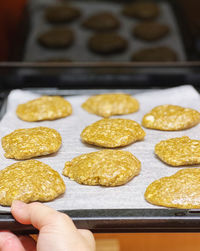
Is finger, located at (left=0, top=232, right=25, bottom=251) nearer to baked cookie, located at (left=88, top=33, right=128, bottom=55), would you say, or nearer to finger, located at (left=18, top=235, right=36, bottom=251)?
finger, located at (left=18, top=235, right=36, bottom=251)

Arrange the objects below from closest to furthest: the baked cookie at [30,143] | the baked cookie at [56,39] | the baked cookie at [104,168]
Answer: the baked cookie at [104,168]
the baked cookie at [30,143]
the baked cookie at [56,39]

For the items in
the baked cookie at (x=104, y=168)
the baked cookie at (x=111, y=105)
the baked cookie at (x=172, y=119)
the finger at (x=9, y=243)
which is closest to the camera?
the finger at (x=9, y=243)

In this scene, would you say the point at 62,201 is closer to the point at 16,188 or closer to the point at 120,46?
the point at 16,188

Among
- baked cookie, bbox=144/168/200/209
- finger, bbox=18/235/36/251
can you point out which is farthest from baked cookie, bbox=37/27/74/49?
finger, bbox=18/235/36/251

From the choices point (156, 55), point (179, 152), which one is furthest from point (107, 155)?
point (156, 55)

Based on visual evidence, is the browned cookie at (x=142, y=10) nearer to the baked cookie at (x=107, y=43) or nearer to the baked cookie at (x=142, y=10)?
the baked cookie at (x=142, y=10)

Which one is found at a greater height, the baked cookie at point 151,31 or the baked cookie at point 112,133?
the baked cookie at point 151,31

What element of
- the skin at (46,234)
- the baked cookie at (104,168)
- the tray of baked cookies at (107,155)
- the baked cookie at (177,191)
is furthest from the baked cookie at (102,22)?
the skin at (46,234)

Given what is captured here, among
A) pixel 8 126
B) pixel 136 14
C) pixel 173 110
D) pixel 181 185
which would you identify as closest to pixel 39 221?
pixel 181 185
